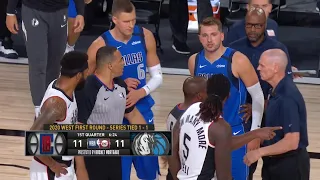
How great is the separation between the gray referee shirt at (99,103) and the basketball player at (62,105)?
0.83 ft

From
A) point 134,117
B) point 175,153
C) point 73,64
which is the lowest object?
point 134,117

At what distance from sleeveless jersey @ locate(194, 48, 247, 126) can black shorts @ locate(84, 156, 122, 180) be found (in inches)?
38.2

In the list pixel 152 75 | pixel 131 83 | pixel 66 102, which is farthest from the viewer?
pixel 152 75

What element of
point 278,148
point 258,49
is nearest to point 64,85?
point 278,148

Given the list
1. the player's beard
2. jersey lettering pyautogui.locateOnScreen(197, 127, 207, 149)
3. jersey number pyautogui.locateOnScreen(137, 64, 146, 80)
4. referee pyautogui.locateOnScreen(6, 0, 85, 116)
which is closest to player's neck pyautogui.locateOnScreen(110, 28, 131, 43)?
jersey number pyautogui.locateOnScreen(137, 64, 146, 80)

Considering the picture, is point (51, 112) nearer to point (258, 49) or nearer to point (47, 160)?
point (47, 160)

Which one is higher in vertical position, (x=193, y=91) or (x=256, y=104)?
(x=193, y=91)

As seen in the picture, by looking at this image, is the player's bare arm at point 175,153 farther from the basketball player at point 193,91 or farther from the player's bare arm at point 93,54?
the player's bare arm at point 93,54

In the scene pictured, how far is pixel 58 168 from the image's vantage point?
17.8ft

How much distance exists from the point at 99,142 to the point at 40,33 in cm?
309

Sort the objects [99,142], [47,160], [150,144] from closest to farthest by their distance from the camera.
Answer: [99,142] → [150,144] → [47,160]

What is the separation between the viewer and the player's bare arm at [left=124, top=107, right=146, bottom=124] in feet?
20.8

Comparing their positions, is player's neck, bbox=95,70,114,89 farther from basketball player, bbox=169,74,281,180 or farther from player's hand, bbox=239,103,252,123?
player's hand, bbox=239,103,252,123

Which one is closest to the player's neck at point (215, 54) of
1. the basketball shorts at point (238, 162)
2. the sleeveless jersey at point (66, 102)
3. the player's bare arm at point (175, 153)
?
the basketball shorts at point (238, 162)
